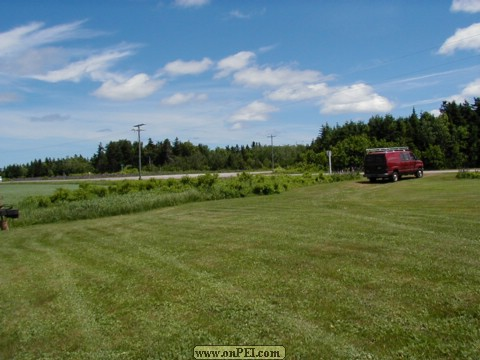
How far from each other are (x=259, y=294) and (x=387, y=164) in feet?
Answer: 80.3

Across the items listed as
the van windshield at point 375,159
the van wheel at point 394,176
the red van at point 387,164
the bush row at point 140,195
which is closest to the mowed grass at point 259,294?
the bush row at point 140,195

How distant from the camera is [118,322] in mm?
5742

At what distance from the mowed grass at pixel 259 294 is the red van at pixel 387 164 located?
1757cm

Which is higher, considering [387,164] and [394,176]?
[387,164]

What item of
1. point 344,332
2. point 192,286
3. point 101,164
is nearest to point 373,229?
point 192,286

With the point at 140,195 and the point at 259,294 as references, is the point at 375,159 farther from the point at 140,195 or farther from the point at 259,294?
the point at 259,294

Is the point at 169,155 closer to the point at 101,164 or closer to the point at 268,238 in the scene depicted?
the point at 101,164

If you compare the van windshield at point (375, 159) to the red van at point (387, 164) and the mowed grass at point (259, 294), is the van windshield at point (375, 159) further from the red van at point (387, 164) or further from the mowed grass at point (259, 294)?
the mowed grass at point (259, 294)

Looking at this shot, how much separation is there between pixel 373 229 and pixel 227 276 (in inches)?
192

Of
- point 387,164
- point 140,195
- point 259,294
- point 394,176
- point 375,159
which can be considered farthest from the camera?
point 375,159

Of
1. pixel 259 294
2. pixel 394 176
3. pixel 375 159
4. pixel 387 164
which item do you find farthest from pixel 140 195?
pixel 259 294

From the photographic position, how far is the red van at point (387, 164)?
28.9 meters

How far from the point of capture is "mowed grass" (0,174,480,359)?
486 centimetres

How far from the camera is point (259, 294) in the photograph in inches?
248
